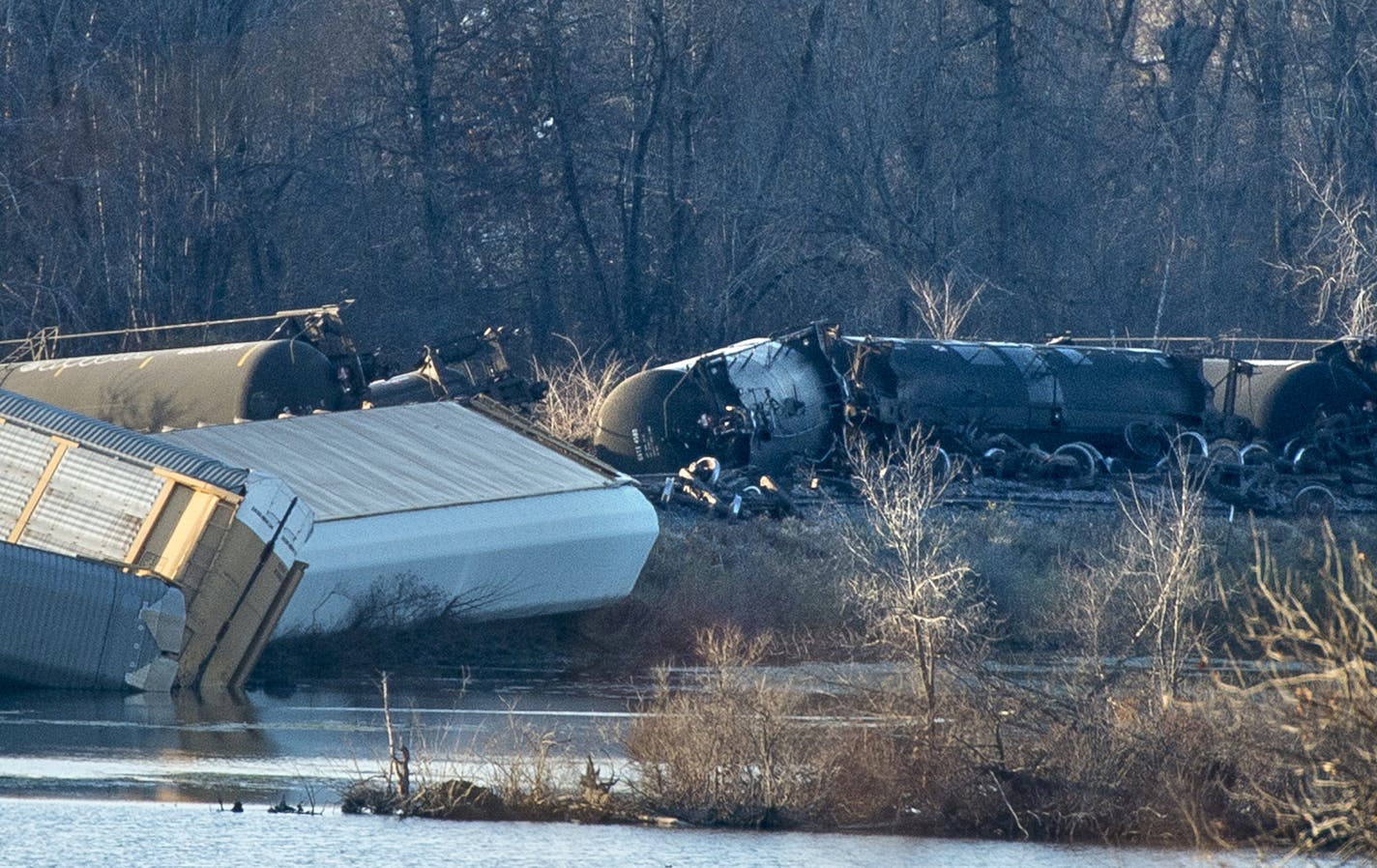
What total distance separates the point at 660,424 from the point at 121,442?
12.6m

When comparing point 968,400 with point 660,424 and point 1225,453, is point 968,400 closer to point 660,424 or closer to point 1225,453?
point 1225,453

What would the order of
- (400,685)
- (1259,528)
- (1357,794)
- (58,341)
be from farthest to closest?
(58,341), (1259,528), (400,685), (1357,794)

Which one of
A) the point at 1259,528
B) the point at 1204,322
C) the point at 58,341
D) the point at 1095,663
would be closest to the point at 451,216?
the point at 58,341

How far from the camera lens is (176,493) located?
22.2 meters

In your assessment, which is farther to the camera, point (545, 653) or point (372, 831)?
point (545, 653)

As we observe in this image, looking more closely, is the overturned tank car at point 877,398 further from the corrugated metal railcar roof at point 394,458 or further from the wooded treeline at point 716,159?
the wooded treeline at point 716,159

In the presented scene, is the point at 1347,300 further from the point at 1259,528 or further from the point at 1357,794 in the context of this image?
the point at 1357,794

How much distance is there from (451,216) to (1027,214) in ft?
50.9

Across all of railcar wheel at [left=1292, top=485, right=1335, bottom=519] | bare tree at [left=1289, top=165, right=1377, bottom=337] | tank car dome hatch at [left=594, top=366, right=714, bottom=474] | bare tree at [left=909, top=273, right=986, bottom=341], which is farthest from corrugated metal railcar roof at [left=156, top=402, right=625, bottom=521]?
bare tree at [left=1289, top=165, right=1377, bottom=337]

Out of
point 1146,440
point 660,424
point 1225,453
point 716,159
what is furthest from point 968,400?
point 716,159

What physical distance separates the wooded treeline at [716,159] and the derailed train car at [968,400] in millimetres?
10797

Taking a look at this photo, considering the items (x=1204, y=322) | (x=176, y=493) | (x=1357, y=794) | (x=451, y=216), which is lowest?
(x=1204, y=322)

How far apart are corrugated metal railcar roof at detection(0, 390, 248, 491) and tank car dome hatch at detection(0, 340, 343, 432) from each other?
6778 mm

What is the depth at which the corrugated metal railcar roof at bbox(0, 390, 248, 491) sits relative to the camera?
22.1 m
